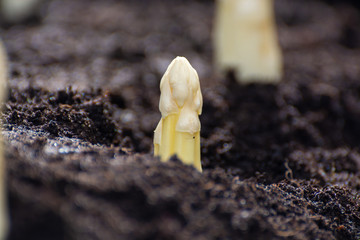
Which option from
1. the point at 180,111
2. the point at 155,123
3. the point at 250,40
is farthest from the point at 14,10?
the point at 180,111

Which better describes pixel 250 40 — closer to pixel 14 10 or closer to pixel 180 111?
pixel 180 111

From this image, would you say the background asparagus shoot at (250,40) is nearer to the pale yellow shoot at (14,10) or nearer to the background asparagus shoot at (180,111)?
the background asparagus shoot at (180,111)

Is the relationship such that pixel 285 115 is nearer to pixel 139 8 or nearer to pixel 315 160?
pixel 315 160

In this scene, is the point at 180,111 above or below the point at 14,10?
below

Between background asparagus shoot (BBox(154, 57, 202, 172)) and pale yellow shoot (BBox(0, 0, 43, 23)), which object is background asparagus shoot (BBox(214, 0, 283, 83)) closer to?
background asparagus shoot (BBox(154, 57, 202, 172))

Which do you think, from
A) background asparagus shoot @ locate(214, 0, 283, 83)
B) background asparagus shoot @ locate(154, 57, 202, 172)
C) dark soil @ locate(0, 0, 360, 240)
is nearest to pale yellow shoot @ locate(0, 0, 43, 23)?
dark soil @ locate(0, 0, 360, 240)

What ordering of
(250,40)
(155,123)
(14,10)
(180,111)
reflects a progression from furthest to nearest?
(14,10)
(250,40)
(155,123)
(180,111)
